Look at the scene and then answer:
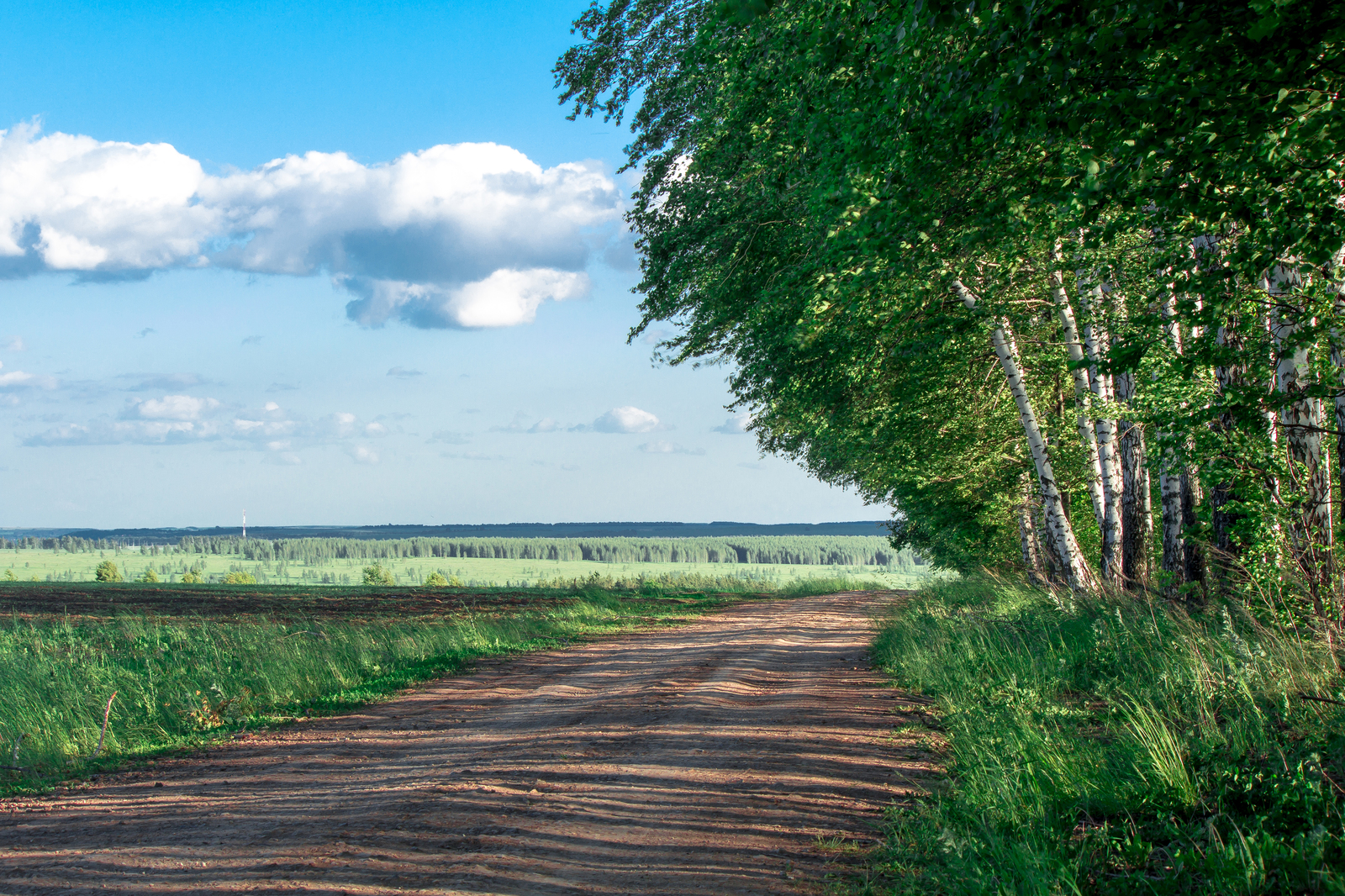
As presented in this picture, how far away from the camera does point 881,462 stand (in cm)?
1864

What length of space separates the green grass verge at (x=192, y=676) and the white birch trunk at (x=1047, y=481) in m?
9.35

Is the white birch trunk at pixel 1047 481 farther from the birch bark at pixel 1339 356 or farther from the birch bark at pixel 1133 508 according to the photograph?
the birch bark at pixel 1339 356

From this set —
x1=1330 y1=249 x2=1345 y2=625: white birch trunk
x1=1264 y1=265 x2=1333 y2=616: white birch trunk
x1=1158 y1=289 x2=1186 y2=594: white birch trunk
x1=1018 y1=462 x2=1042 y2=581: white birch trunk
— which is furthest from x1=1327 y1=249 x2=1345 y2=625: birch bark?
x1=1018 y1=462 x2=1042 y2=581: white birch trunk

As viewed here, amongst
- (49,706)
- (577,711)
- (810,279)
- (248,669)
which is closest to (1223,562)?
(810,279)

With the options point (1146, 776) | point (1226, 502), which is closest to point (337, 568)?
point (1226, 502)

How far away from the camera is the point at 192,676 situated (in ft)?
36.6

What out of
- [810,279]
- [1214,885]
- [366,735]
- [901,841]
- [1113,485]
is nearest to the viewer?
[1214,885]

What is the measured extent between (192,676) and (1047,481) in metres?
13.6

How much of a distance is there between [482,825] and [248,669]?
306 inches

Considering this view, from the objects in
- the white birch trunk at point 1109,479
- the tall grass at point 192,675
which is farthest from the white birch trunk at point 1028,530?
the tall grass at point 192,675

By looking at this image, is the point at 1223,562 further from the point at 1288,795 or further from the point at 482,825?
the point at 482,825

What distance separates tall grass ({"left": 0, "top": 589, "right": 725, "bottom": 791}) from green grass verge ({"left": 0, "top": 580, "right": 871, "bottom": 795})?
2cm

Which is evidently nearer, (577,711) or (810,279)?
(577,711)

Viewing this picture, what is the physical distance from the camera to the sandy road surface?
15.0 ft
